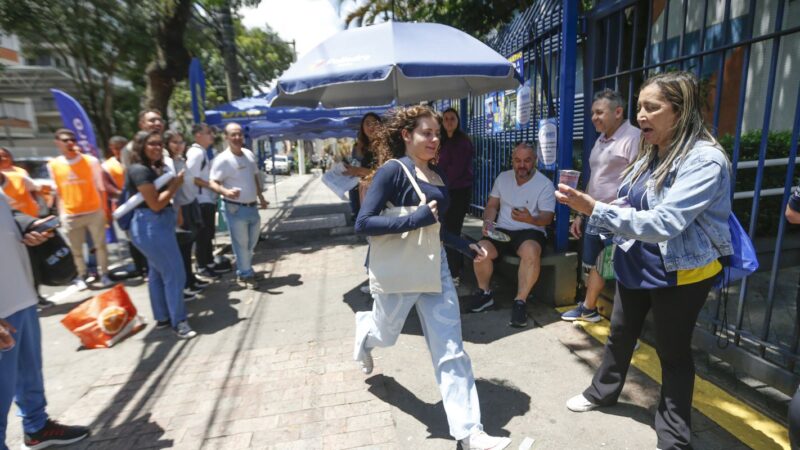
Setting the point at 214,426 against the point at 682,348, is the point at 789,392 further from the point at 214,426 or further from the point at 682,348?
the point at 214,426

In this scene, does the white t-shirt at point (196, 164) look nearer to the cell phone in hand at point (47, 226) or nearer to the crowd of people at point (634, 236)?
the cell phone in hand at point (47, 226)

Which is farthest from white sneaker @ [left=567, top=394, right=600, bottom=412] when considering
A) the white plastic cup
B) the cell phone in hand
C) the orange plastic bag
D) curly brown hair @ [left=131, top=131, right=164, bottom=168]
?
the orange plastic bag

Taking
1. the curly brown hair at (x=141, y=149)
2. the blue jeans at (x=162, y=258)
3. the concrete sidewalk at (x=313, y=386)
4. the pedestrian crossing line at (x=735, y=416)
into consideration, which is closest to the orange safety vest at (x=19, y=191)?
the concrete sidewalk at (x=313, y=386)

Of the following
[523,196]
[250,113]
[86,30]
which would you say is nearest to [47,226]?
[523,196]

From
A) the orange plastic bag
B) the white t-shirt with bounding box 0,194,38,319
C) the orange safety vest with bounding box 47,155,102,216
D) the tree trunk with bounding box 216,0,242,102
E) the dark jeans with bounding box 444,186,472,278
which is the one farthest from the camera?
the tree trunk with bounding box 216,0,242,102

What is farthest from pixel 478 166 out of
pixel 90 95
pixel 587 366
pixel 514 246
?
pixel 90 95

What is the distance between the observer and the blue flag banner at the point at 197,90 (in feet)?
26.0

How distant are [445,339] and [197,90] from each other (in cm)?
759

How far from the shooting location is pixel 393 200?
244cm

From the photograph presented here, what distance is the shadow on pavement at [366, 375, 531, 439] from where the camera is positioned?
261cm

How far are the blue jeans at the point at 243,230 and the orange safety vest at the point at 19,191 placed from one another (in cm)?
226

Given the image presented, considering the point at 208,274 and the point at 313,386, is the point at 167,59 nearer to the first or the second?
the point at 208,274

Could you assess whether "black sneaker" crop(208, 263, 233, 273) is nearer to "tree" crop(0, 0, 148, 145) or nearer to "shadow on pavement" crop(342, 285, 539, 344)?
"shadow on pavement" crop(342, 285, 539, 344)

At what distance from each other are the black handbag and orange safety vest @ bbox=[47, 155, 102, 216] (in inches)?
139
